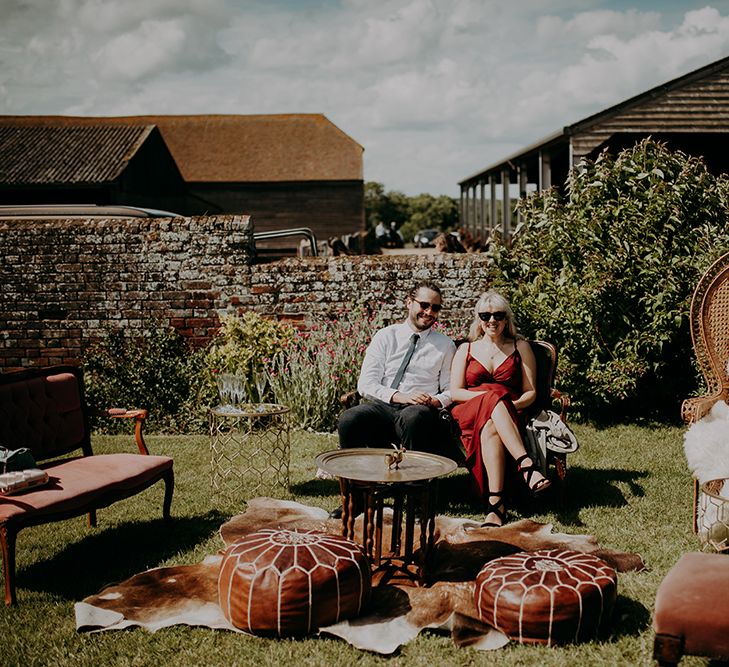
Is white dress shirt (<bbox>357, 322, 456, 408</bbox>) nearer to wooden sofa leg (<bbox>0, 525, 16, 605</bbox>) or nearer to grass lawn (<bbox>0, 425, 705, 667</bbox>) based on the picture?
grass lawn (<bbox>0, 425, 705, 667</bbox>)

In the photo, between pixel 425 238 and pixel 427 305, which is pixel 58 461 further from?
pixel 425 238

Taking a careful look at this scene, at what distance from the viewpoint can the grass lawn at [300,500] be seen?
11.3ft

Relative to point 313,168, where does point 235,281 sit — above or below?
below

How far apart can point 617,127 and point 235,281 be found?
408 inches

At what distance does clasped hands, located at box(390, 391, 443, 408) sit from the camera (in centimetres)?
550

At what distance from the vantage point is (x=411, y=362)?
5812 millimetres

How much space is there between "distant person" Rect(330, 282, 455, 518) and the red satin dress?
8.7 inches

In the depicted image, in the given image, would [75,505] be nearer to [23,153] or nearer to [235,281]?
[235,281]

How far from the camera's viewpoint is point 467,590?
403cm

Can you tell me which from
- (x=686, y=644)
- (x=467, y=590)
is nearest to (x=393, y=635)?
(x=467, y=590)

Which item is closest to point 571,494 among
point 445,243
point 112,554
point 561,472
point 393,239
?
point 561,472

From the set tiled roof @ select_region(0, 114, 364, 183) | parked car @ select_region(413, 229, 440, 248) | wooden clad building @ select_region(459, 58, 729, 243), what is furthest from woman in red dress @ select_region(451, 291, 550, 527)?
parked car @ select_region(413, 229, 440, 248)

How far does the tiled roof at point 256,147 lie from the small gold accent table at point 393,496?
29783mm

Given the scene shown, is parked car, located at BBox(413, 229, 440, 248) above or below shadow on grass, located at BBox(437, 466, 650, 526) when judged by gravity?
above
